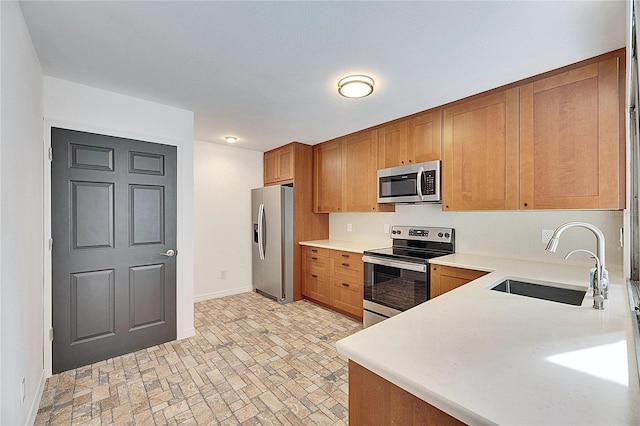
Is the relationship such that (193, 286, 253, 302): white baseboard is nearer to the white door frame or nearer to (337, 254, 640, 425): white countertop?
the white door frame

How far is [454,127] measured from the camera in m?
2.77

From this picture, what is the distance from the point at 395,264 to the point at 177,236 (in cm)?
224

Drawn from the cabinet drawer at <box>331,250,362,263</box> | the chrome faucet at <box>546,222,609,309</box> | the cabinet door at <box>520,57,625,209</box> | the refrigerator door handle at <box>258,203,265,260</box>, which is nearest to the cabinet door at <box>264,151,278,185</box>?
the refrigerator door handle at <box>258,203,265,260</box>

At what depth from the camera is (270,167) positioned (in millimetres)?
4695

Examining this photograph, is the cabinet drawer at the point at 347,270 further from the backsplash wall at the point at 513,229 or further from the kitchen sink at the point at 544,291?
the kitchen sink at the point at 544,291

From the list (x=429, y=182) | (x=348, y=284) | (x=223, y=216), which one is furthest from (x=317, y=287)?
(x=429, y=182)

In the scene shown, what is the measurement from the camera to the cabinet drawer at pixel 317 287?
3812 mm

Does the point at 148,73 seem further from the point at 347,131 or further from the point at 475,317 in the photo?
the point at 475,317

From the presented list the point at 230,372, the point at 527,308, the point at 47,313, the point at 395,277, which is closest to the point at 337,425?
the point at 230,372

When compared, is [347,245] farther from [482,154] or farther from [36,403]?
[36,403]

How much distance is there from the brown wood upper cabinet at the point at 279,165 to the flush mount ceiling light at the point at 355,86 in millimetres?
1900

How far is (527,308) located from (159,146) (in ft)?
10.3

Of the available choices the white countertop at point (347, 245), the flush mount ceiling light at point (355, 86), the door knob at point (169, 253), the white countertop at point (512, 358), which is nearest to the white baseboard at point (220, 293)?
the white countertop at point (347, 245)

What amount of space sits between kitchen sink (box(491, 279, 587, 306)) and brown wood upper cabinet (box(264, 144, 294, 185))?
302cm
